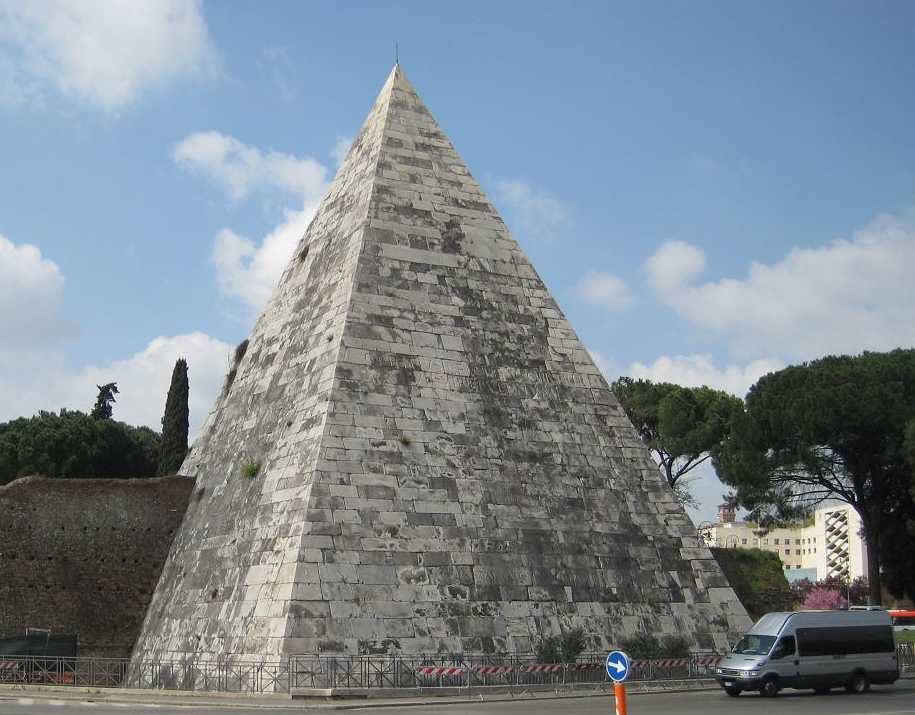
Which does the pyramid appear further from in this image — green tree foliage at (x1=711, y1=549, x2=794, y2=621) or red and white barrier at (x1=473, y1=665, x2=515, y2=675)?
green tree foliage at (x1=711, y1=549, x2=794, y2=621)

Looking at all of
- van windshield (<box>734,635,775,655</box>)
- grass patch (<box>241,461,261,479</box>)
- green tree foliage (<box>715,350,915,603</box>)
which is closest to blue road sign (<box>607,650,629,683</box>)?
van windshield (<box>734,635,775,655</box>)

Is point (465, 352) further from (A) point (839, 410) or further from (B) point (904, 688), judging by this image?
(A) point (839, 410)

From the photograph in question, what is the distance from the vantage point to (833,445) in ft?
113

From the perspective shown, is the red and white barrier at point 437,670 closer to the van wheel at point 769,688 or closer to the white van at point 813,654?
the white van at point 813,654

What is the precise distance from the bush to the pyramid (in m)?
0.16

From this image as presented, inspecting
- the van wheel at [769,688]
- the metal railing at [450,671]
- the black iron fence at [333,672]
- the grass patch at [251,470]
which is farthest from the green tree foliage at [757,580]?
the grass patch at [251,470]

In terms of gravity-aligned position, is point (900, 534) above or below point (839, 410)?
below

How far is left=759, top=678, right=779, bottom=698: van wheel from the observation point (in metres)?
15.8

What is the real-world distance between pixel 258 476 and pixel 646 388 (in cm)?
2849

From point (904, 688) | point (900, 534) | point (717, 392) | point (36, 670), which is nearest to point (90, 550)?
point (36, 670)

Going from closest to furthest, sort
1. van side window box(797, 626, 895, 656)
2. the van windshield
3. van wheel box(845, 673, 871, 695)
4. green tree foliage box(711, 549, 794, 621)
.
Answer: the van windshield → van side window box(797, 626, 895, 656) → van wheel box(845, 673, 871, 695) → green tree foliage box(711, 549, 794, 621)

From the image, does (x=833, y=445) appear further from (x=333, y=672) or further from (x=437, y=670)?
(x=333, y=672)

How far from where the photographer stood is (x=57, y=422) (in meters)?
42.7

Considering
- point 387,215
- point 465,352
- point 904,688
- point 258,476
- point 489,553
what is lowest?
point 904,688
